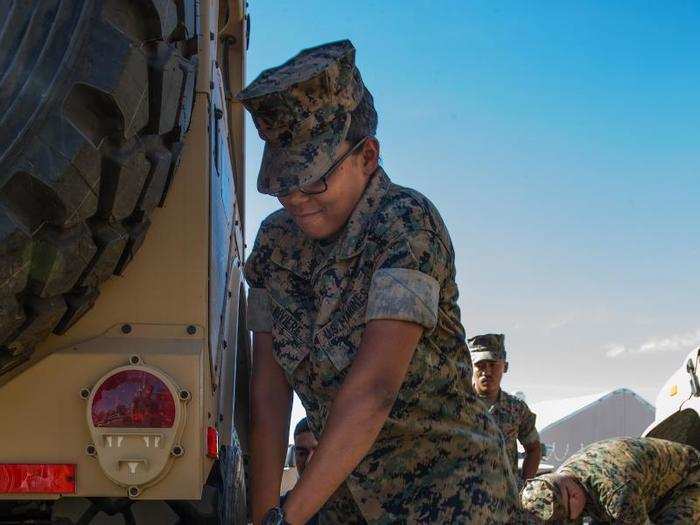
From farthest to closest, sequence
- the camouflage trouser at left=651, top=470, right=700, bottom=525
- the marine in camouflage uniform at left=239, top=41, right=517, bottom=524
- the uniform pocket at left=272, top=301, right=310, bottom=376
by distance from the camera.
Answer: the camouflage trouser at left=651, top=470, right=700, bottom=525 → the uniform pocket at left=272, top=301, right=310, bottom=376 → the marine in camouflage uniform at left=239, top=41, right=517, bottom=524

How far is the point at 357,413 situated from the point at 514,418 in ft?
19.9

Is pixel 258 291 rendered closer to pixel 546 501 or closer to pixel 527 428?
pixel 546 501

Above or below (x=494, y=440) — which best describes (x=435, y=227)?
above

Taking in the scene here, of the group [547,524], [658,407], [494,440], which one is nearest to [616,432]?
[658,407]

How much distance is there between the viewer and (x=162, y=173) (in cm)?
218

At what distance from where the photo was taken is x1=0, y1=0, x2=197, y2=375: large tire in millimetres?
1889

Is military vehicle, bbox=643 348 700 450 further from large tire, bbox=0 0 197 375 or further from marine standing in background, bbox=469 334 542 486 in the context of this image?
large tire, bbox=0 0 197 375

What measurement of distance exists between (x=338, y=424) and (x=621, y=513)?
4.23 metres

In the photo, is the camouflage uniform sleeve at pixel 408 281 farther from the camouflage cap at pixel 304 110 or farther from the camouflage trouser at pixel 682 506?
the camouflage trouser at pixel 682 506

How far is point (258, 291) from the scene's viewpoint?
2328 mm

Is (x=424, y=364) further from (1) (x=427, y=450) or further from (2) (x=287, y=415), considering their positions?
(2) (x=287, y=415)

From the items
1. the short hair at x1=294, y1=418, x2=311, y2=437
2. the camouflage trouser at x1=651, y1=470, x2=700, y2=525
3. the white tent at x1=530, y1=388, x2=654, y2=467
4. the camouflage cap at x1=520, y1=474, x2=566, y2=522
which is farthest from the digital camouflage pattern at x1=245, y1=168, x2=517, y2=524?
the white tent at x1=530, y1=388, x2=654, y2=467

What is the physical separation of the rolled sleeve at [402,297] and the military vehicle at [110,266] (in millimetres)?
512

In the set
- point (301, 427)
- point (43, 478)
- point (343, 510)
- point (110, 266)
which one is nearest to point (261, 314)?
point (110, 266)
